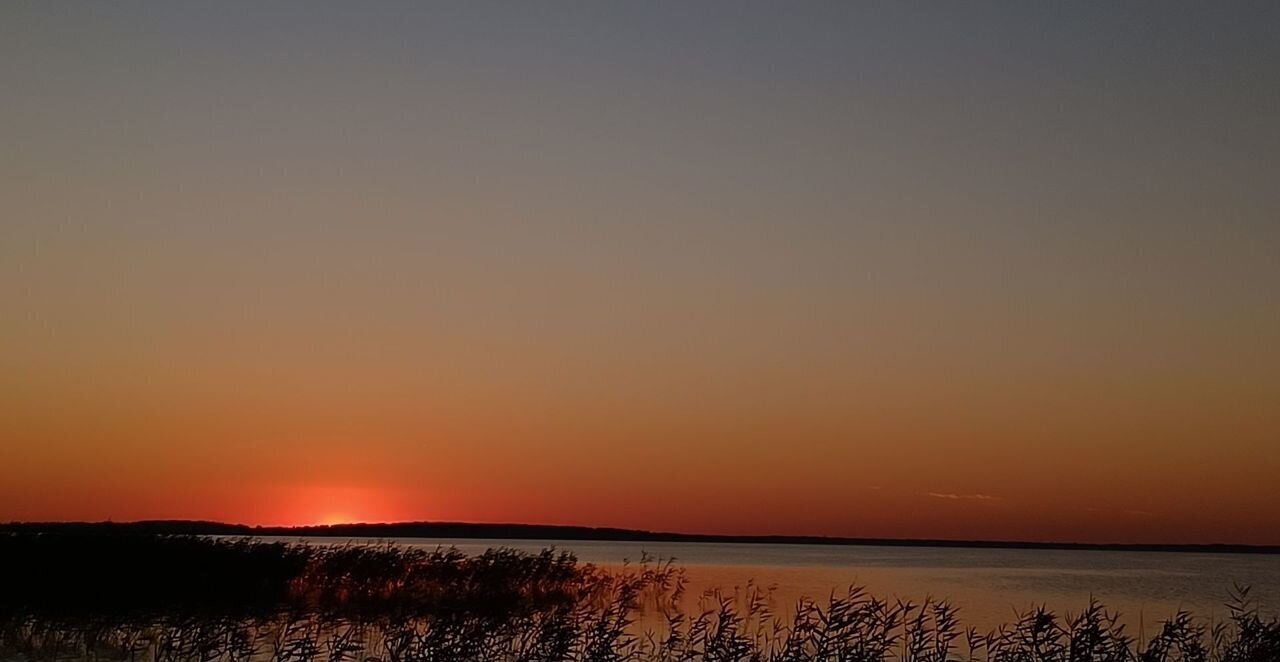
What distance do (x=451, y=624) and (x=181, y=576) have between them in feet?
34.6

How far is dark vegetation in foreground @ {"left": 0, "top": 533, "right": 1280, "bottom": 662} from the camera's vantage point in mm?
20062

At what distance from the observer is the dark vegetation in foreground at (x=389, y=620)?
20.1 metres

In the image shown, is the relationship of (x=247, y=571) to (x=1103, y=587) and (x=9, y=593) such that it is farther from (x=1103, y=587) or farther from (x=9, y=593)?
(x=1103, y=587)

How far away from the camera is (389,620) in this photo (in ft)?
97.9

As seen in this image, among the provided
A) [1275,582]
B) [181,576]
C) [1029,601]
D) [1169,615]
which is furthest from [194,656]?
[1275,582]

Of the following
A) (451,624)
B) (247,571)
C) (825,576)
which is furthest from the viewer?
(825,576)

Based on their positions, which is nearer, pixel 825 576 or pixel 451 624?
pixel 451 624

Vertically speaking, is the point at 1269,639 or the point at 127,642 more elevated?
the point at 1269,639

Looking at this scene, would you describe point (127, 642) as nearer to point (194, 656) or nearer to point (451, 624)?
point (194, 656)

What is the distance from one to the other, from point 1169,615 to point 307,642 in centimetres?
3367

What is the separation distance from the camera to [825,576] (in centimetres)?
7212

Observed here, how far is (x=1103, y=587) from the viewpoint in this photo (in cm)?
6544

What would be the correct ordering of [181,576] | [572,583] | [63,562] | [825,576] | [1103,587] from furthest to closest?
[825,576] < [1103,587] < [572,583] < [181,576] < [63,562]

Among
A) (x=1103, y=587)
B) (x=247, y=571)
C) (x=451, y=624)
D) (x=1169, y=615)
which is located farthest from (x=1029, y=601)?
(x=451, y=624)
